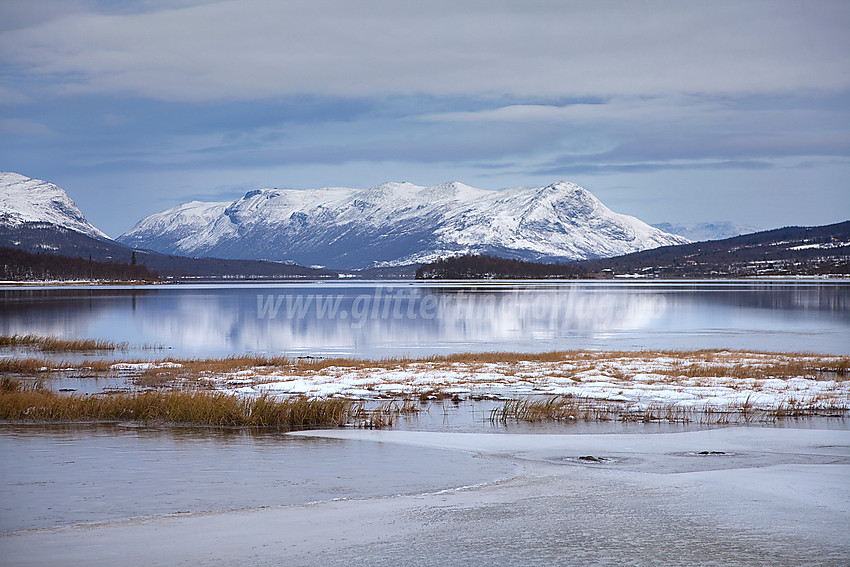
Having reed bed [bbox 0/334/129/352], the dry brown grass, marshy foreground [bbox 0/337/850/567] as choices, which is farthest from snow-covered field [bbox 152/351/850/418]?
reed bed [bbox 0/334/129/352]

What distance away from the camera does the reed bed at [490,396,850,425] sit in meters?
21.5

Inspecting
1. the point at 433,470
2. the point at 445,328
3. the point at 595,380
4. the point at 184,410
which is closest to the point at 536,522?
the point at 433,470

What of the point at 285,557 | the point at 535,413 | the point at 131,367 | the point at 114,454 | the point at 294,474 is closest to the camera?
the point at 285,557

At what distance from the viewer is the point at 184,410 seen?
21688mm

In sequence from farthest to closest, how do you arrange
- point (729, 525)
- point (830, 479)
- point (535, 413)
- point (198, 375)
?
point (198, 375) → point (535, 413) → point (830, 479) → point (729, 525)

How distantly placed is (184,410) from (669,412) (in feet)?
44.0

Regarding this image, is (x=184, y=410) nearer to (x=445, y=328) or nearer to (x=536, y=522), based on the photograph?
(x=536, y=522)

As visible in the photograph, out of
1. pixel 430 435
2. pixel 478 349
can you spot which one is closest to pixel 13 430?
pixel 430 435

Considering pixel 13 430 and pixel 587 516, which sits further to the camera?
pixel 13 430

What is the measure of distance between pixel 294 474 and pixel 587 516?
6036 millimetres

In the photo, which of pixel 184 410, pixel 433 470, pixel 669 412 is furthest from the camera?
pixel 669 412

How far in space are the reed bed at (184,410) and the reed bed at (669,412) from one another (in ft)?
16.1

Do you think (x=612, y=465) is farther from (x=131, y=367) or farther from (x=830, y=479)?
(x=131, y=367)

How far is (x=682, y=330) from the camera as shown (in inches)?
2329
